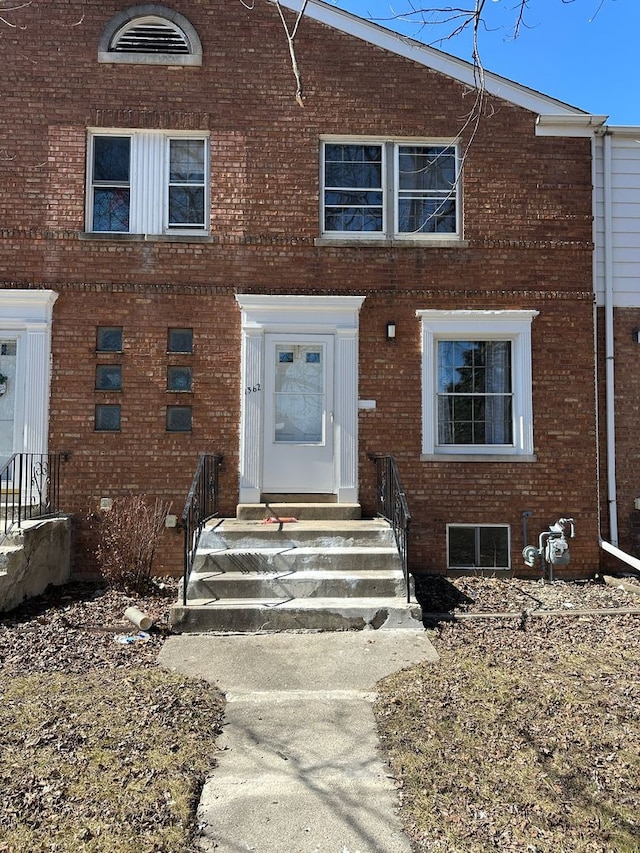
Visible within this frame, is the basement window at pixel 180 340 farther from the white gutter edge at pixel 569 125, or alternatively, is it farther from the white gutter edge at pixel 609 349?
the white gutter edge at pixel 609 349

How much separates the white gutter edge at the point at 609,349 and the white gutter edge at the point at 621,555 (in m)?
0.19

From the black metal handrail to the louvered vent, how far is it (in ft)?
17.7

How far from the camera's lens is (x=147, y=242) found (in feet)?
25.2

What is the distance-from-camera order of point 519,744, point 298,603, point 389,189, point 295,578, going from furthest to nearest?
point 389,189, point 295,578, point 298,603, point 519,744

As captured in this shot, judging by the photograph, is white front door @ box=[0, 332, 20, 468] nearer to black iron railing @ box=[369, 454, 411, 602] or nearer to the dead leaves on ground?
black iron railing @ box=[369, 454, 411, 602]

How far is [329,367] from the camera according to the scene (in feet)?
25.6

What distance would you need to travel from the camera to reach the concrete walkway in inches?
110

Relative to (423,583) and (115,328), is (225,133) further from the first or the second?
(423,583)

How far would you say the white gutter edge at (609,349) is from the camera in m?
7.88

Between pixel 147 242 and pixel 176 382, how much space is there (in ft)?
6.06

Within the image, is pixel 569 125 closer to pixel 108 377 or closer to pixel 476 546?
pixel 476 546

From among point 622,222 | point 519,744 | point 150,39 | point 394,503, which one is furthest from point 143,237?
point 519,744

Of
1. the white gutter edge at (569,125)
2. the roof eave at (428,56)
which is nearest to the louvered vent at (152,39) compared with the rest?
the roof eave at (428,56)

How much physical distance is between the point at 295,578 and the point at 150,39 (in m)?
7.13
